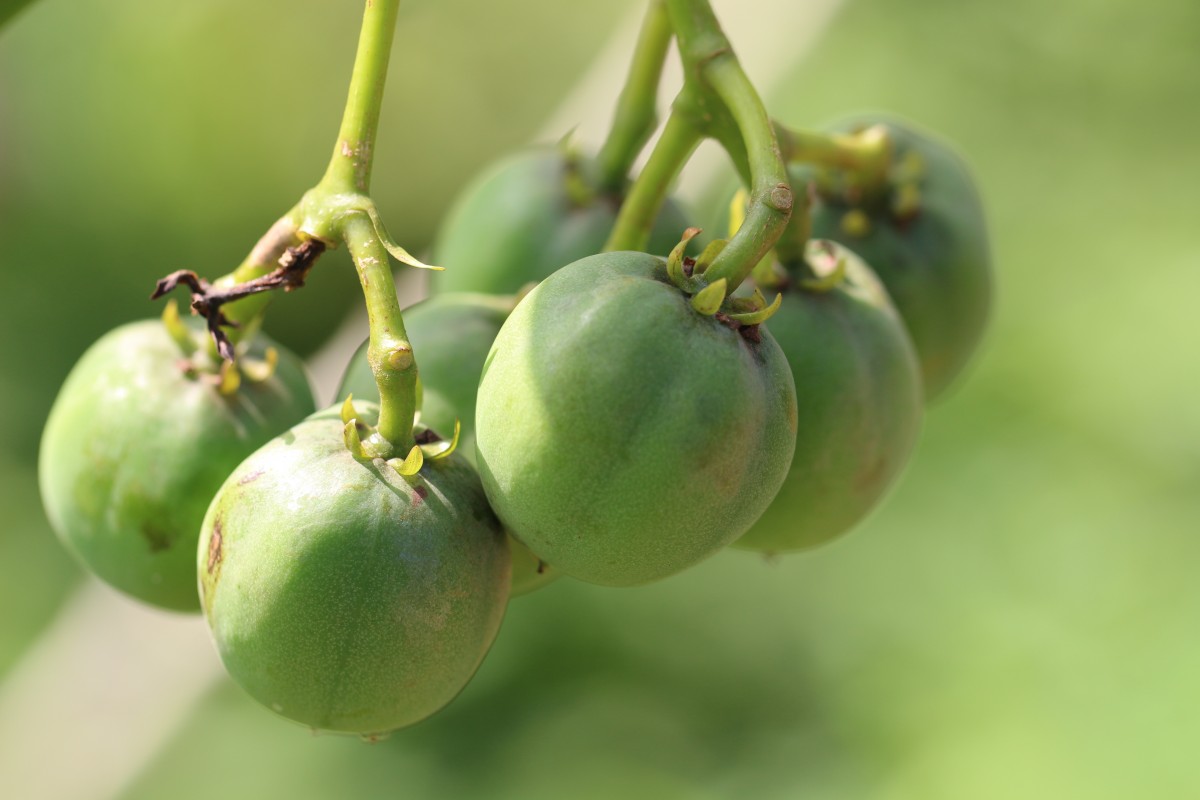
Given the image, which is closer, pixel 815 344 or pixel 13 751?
pixel 815 344

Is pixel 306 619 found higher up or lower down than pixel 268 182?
higher up

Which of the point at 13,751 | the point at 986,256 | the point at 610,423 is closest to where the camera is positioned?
the point at 610,423

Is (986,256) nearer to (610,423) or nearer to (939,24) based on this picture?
(610,423)

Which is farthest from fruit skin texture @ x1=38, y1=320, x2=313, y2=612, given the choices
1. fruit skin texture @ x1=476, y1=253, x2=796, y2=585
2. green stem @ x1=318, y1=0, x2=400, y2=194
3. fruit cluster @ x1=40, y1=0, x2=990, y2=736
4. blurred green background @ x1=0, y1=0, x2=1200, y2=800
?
blurred green background @ x1=0, y1=0, x2=1200, y2=800

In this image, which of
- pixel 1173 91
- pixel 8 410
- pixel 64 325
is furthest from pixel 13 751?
pixel 1173 91

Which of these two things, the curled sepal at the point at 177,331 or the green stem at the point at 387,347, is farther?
the curled sepal at the point at 177,331

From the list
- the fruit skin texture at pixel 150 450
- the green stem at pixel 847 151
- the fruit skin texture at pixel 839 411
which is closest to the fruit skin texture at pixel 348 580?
the fruit skin texture at pixel 150 450

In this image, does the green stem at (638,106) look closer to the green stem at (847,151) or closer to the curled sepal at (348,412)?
the green stem at (847,151)

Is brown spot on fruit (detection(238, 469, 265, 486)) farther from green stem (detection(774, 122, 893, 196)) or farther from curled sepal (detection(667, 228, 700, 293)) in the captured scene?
Answer: green stem (detection(774, 122, 893, 196))

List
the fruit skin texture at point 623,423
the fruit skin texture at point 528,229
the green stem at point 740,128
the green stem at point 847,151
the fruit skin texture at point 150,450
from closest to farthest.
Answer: the fruit skin texture at point 623,423, the green stem at point 740,128, the fruit skin texture at point 150,450, the green stem at point 847,151, the fruit skin texture at point 528,229
